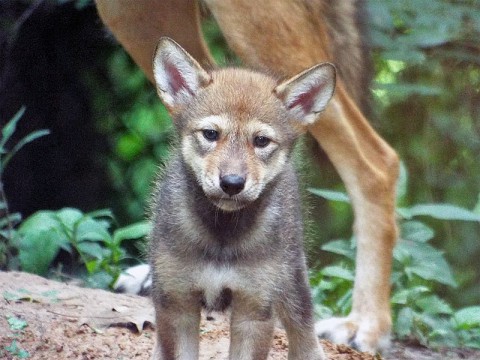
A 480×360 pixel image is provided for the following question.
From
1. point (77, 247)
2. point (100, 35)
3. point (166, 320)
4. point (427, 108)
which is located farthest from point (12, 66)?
point (166, 320)

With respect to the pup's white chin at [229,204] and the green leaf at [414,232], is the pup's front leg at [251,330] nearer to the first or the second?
the pup's white chin at [229,204]

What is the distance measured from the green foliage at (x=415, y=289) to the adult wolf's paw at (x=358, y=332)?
270 mm

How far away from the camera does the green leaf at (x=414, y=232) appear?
21.3 feet

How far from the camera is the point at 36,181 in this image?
863 cm

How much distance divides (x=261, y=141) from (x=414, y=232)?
2.82 metres

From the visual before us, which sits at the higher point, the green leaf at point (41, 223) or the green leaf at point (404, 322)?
the green leaf at point (41, 223)

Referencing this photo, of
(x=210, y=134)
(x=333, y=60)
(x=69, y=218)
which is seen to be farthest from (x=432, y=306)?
(x=210, y=134)

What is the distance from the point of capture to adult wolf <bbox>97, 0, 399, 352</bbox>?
5.74 m

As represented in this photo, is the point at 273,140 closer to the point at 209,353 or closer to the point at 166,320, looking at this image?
the point at 166,320

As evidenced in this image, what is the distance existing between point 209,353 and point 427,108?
3.84 metres

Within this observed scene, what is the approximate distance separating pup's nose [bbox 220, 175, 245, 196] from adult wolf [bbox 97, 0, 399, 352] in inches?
74.6

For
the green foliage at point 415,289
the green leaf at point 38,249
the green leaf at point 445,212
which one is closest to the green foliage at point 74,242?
the green leaf at point 38,249

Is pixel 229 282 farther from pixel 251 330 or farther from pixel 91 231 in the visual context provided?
pixel 91 231

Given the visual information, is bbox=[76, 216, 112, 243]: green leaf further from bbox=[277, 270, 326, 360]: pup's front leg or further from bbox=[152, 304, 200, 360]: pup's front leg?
bbox=[152, 304, 200, 360]: pup's front leg
